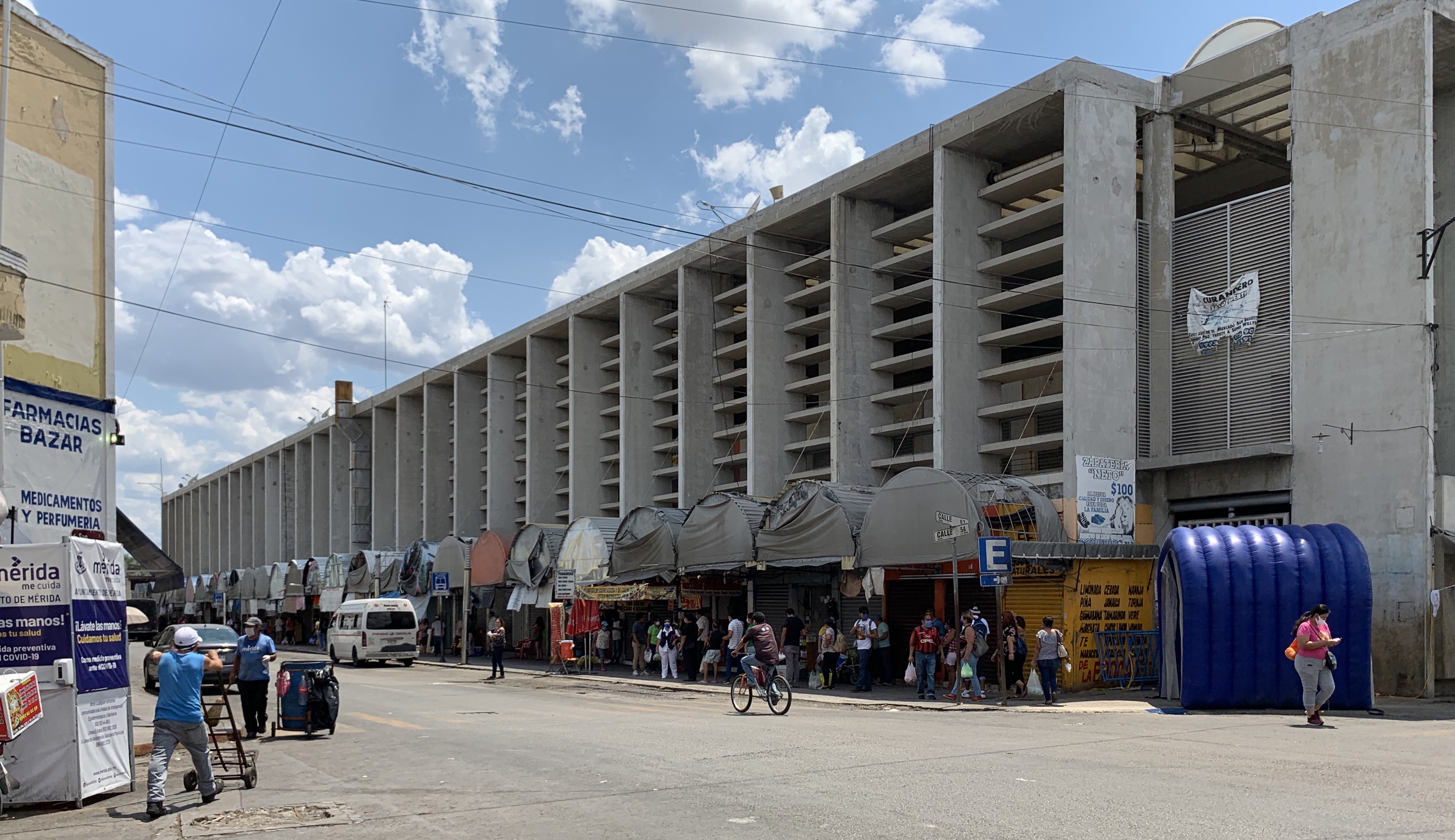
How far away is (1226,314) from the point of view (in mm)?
26016

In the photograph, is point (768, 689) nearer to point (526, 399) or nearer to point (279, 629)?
point (526, 399)

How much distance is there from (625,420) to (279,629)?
32.9 metres

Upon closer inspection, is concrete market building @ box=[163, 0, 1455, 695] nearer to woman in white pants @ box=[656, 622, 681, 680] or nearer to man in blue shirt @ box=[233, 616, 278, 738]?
woman in white pants @ box=[656, 622, 681, 680]

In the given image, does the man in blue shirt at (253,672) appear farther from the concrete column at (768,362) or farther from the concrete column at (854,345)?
the concrete column at (768,362)

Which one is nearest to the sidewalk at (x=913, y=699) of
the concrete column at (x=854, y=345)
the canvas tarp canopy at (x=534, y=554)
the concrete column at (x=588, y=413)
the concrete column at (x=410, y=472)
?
the canvas tarp canopy at (x=534, y=554)

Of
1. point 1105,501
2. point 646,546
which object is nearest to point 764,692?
point 1105,501

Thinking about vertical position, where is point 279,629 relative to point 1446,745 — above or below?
below

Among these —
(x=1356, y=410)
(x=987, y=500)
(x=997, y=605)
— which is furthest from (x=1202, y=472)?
(x=997, y=605)

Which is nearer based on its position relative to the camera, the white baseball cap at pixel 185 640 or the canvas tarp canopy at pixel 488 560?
the white baseball cap at pixel 185 640

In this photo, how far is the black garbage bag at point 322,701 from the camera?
16547 millimetres

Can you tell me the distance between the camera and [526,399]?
5359cm

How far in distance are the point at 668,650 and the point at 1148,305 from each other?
1510cm

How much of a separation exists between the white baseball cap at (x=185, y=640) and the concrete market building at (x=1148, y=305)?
61.1ft

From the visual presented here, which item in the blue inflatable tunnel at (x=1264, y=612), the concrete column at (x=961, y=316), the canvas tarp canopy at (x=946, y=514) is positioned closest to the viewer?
the blue inflatable tunnel at (x=1264, y=612)
